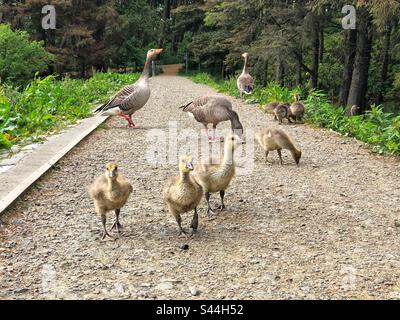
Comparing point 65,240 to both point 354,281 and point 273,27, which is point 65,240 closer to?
point 354,281

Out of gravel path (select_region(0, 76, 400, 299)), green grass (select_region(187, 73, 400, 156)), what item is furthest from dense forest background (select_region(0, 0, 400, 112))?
gravel path (select_region(0, 76, 400, 299))

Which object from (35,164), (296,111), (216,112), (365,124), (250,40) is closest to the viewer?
(35,164)

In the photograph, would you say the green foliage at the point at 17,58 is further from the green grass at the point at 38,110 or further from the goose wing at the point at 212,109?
the goose wing at the point at 212,109

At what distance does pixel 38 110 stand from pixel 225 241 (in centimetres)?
845

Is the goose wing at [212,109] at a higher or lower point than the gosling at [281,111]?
higher

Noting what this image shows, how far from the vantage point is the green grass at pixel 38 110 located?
32.5 ft

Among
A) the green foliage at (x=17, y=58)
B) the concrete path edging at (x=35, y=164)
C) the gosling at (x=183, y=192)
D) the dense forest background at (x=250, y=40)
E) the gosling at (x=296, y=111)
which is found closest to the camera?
the gosling at (x=183, y=192)

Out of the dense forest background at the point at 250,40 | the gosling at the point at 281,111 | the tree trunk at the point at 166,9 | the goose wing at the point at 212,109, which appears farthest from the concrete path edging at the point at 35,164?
the tree trunk at the point at 166,9

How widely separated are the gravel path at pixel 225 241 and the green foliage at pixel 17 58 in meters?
24.5

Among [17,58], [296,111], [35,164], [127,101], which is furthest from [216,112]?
[17,58]

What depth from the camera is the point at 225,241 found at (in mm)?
5023

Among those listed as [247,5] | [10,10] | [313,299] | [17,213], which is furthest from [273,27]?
[10,10]

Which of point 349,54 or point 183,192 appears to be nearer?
point 183,192

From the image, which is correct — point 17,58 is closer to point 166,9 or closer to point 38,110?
point 38,110
